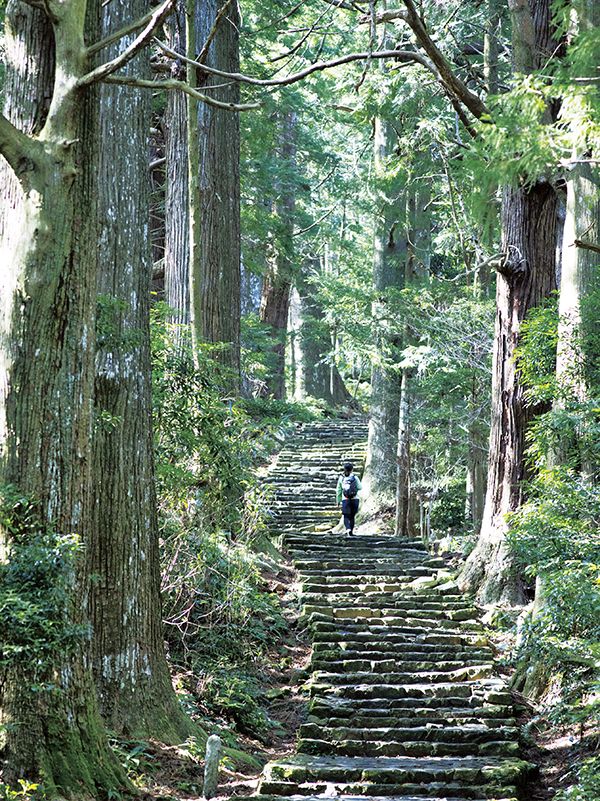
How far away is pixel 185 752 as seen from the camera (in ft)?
18.7

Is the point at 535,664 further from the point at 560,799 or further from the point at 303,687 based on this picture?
the point at 560,799

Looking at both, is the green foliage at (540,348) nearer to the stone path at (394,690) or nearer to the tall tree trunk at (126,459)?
the stone path at (394,690)

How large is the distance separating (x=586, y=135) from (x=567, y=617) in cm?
359

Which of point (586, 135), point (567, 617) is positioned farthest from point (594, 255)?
point (567, 617)

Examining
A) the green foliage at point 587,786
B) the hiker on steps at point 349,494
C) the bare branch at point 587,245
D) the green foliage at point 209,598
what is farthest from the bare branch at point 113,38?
the hiker on steps at point 349,494

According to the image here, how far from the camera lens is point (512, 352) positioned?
10328 millimetres

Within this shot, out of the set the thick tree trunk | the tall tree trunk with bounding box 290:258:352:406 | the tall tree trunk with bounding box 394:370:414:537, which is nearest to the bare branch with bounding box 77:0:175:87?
the thick tree trunk

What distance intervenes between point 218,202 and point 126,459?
216 inches

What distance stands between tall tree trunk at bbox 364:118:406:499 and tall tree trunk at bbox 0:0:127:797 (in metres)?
13.1

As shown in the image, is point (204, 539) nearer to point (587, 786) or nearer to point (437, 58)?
point (587, 786)

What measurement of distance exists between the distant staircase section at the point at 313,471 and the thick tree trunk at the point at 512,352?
3971mm

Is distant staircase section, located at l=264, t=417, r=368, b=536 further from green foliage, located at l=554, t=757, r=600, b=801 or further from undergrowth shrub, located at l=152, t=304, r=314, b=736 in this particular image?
green foliage, located at l=554, t=757, r=600, b=801

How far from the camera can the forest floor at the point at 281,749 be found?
17.3 ft

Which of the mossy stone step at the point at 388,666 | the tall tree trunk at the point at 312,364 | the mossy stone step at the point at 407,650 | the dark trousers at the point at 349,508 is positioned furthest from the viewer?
the tall tree trunk at the point at 312,364
